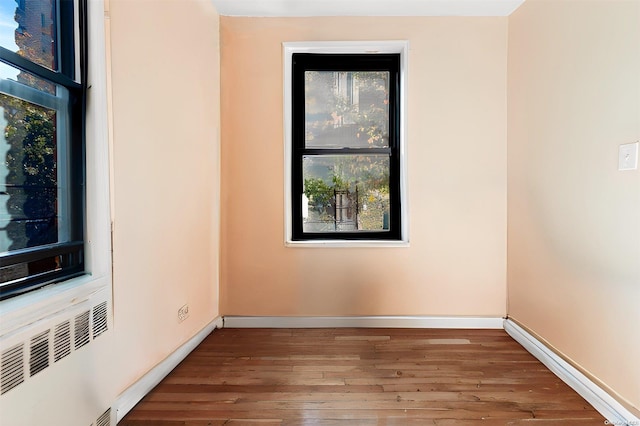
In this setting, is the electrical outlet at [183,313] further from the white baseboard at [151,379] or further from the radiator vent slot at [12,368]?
the radiator vent slot at [12,368]

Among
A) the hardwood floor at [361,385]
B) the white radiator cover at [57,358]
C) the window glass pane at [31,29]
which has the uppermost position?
the window glass pane at [31,29]

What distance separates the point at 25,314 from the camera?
→ 3.60 ft

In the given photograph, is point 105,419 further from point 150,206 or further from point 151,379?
point 150,206

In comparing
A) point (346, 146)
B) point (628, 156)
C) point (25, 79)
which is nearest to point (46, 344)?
point (25, 79)

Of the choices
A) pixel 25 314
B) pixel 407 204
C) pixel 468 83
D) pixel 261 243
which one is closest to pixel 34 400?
pixel 25 314

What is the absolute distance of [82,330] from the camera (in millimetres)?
1333

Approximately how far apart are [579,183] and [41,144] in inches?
101

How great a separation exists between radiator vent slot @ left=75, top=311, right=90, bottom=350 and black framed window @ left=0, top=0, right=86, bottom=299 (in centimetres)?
18

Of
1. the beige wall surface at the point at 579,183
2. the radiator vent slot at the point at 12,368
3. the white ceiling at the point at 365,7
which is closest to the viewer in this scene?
the radiator vent slot at the point at 12,368

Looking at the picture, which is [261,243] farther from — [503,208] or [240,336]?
[503,208]

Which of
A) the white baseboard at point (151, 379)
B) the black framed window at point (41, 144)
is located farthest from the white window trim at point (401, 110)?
the black framed window at point (41, 144)

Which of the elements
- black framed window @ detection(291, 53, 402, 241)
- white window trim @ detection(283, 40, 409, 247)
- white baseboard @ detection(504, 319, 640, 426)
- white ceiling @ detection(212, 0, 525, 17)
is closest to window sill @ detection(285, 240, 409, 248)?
white window trim @ detection(283, 40, 409, 247)

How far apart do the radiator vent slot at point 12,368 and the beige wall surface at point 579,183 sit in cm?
247

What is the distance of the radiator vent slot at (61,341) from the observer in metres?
1.20
